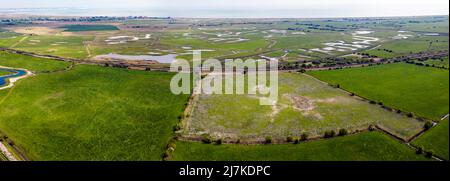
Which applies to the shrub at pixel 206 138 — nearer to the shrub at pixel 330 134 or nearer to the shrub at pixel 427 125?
the shrub at pixel 330 134

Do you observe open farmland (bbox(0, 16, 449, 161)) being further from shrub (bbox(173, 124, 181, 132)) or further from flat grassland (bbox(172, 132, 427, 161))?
shrub (bbox(173, 124, 181, 132))

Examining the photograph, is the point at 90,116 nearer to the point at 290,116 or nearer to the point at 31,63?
the point at 290,116

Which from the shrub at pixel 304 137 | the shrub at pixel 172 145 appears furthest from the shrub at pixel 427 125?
the shrub at pixel 172 145

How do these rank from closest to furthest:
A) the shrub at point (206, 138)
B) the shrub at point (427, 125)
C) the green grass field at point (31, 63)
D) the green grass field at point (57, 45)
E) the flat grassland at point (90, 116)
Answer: the flat grassland at point (90, 116) → the shrub at point (206, 138) → the shrub at point (427, 125) → the green grass field at point (31, 63) → the green grass field at point (57, 45)

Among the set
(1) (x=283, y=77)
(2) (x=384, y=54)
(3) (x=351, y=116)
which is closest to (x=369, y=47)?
(2) (x=384, y=54)

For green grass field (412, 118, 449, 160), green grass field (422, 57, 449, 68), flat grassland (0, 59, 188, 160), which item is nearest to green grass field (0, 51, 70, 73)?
flat grassland (0, 59, 188, 160)

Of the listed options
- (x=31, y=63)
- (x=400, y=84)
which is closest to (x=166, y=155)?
(x=400, y=84)
